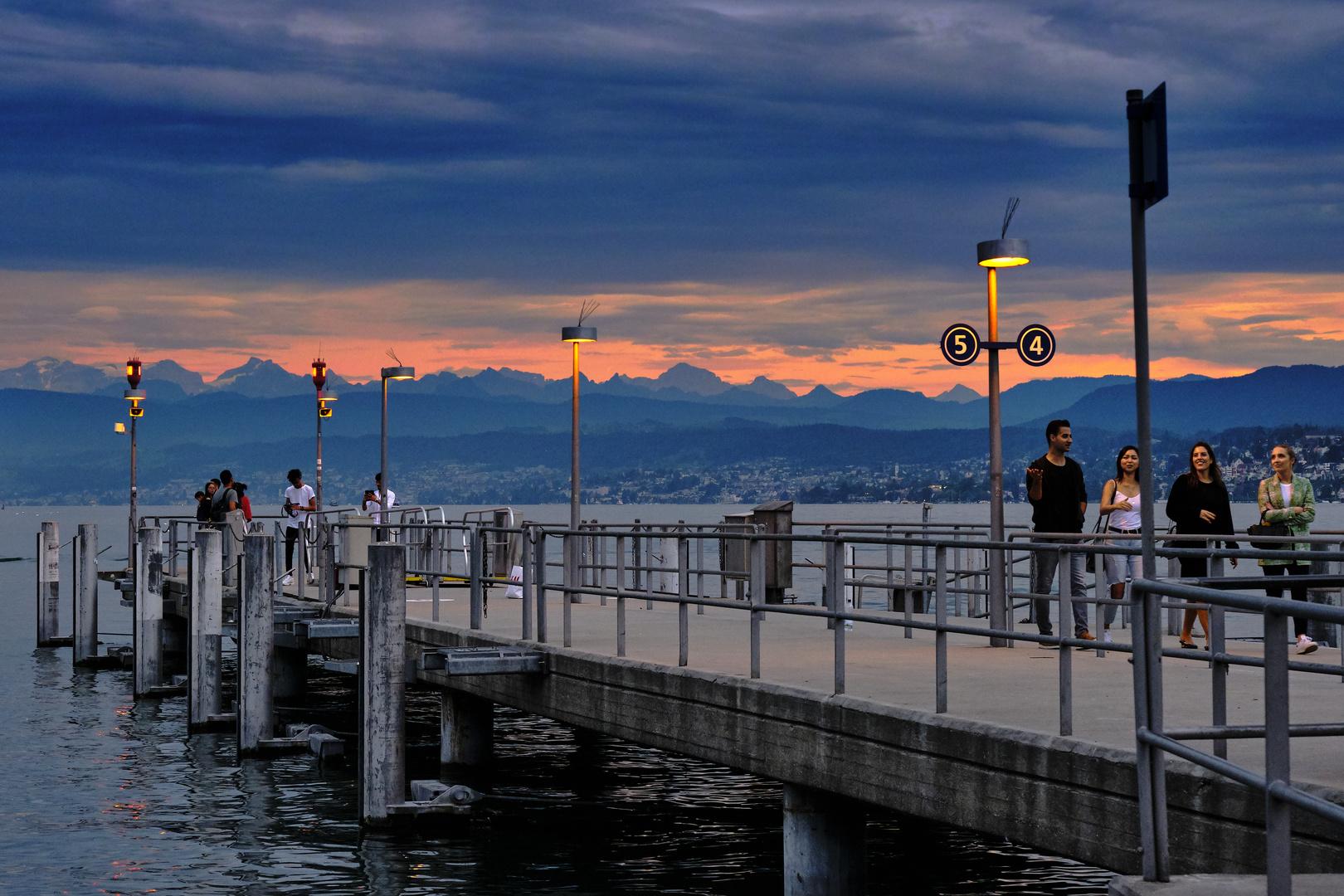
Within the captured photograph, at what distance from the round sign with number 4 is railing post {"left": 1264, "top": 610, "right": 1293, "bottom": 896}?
9058mm

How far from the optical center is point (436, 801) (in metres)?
15.2

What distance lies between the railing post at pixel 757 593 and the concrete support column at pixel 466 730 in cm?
826

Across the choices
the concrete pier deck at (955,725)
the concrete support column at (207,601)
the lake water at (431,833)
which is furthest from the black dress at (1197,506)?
the concrete support column at (207,601)

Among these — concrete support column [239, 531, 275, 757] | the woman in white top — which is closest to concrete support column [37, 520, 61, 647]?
concrete support column [239, 531, 275, 757]

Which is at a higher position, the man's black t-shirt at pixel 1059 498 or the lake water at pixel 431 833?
the man's black t-shirt at pixel 1059 498

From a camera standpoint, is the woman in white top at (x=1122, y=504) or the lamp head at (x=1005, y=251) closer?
the lamp head at (x=1005, y=251)

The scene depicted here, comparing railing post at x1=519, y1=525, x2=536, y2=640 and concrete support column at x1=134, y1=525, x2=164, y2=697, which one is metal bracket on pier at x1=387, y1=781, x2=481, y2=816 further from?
concrete support column at x1=134, y1=525, x2=164, y2=697

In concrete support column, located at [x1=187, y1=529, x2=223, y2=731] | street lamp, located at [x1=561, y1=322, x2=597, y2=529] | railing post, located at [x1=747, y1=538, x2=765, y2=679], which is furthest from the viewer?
concrete support column, located at [x1=187, y1=529, x2=223, y2=731]

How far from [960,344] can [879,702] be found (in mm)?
4611

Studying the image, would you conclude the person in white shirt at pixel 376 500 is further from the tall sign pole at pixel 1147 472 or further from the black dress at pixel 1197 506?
the tall sign pole at pixel 1147 472

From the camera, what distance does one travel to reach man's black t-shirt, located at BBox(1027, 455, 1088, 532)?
14.3m

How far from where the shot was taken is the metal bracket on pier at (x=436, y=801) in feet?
48.6

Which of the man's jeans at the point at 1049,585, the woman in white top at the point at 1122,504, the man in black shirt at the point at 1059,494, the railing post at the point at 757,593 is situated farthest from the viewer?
the woman in white top at the point at 1122,504

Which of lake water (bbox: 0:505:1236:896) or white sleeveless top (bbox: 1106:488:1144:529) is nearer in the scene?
lake water (bbox: 0:505:1236:896)
